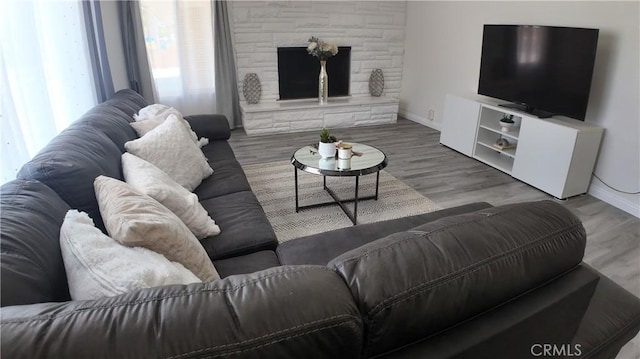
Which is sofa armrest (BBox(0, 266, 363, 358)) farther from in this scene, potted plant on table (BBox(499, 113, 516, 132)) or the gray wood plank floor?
potted plant on table (BBox(499, 113, 516, 132))

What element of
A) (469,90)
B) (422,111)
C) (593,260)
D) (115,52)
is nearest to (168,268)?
(593,260)

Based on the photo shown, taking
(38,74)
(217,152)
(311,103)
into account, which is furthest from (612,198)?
(38,74)

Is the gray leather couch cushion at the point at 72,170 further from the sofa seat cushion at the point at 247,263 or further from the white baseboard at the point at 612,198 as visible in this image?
the white baseboard at the point at 612,198

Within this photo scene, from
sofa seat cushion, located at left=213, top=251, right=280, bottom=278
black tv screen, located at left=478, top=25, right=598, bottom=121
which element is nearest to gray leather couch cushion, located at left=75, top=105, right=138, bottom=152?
sofa seat cushion, located at left=213, top=251, right=280, bottom=278

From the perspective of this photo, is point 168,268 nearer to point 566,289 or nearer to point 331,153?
point 566,289

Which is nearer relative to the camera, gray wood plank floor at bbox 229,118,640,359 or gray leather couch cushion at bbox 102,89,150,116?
gray wood plank floor at bbox 229,118,640,359

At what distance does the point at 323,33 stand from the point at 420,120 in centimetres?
183

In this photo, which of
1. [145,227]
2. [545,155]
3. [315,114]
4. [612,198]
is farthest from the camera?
[315,114]

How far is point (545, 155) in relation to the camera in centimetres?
331

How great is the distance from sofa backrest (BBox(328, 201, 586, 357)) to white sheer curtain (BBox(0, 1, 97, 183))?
170 centimetres

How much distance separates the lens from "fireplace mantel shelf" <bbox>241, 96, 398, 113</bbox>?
4.92m

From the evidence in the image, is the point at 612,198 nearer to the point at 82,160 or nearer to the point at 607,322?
the point at 607,322

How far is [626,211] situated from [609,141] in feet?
1.89

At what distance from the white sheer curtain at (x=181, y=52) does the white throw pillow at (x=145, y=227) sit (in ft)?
12.0
